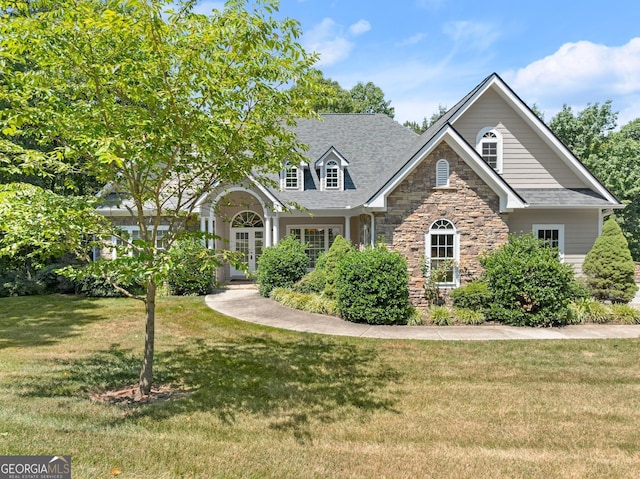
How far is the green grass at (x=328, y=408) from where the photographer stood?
4.46m

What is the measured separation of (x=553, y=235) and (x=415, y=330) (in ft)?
28.6

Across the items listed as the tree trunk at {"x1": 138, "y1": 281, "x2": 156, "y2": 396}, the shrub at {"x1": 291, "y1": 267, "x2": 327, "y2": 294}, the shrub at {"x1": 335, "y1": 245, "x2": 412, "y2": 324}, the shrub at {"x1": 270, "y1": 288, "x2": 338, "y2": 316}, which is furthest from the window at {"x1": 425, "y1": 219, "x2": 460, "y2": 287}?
the tree trunk at {"x1": 138, "y1": 281, "x2": 156, "y2": 396}

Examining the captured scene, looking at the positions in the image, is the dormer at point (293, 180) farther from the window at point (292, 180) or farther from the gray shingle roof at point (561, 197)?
the gray shingle roof at point (561, 197)

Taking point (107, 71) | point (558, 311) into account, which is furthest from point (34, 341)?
point (558, 311)

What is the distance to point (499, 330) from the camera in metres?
11.0

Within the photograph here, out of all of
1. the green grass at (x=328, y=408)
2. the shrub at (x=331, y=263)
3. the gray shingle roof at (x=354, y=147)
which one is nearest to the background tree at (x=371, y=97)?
the gray shingle roof at (x=354, y=147)

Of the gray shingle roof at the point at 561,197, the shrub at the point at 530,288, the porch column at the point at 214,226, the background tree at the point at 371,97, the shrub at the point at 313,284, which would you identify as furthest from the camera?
the background tree at the point at 371,97

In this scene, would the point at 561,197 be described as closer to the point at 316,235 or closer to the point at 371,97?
the point at 316,235

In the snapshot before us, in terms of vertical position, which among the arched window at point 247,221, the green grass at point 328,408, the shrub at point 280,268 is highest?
the arched window at point 247,221

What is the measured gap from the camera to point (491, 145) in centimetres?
1597

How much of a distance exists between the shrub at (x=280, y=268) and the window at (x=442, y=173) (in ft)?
21.1

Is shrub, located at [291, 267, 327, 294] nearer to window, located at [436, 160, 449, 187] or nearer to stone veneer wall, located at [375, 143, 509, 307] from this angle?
stone veneer wall, located at [375, 143, 509, 307]

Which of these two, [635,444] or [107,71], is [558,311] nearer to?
[635,444]

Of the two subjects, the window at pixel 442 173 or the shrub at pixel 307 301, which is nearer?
the shrub at pixel 307 301
